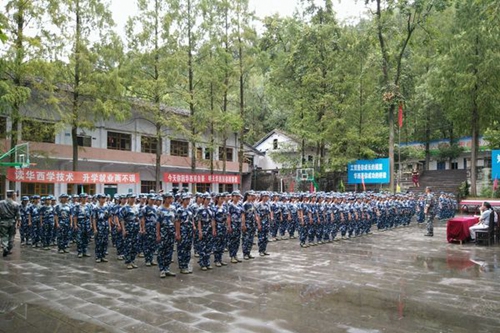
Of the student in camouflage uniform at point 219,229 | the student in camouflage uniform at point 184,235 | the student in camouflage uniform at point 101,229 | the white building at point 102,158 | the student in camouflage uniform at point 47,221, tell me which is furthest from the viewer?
the white building at point 102,158

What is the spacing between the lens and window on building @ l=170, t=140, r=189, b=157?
30031 millimetres

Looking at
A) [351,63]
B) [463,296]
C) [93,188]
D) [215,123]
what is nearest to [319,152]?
[351,63]

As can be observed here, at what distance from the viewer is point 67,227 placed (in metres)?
11.9

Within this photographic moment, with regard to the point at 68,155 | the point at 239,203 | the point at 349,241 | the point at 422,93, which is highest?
the point at 422,93

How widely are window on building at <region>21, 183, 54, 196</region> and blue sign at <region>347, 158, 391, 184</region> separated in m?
18.2

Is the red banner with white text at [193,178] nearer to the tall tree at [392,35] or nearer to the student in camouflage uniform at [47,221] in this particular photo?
the tall tree at [392,35]

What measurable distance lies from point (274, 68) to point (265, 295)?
Answer: 2357 centimetres

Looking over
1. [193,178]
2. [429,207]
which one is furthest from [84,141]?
[429,207]

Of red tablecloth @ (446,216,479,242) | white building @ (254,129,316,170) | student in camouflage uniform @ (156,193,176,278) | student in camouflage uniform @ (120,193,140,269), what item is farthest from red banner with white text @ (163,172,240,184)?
student in camouflage uniform @ (156,193,176,278)

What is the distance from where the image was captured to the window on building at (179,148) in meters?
30.0

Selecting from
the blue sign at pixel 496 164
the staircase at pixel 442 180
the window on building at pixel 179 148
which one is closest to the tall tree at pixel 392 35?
the blue sign at pixel 496 164

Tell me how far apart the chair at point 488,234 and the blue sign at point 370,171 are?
11531 mm

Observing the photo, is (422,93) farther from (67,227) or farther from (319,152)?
(67,227)

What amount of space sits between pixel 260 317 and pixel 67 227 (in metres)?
8.29
